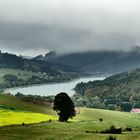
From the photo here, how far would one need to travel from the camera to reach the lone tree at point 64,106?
440 feet

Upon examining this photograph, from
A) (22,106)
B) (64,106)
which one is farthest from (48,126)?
(22,106)

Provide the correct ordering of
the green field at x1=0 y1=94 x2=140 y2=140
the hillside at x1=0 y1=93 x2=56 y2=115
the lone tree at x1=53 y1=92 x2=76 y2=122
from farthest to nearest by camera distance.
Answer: the hillside at x1=0 y1=93 x2=56 y2=115, the lone tree at x1=53 y1=92 x2=76 y2=122, the green field at x1=0 y1=94 x2=140 y2=140

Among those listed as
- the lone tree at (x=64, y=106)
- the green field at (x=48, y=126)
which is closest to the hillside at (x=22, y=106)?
the green field at (x=48, y=126)

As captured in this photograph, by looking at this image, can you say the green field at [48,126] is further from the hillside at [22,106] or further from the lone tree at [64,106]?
the lone tree at [64,106]

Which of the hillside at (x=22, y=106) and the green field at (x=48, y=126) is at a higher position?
the hillside at (x=22, y=106)

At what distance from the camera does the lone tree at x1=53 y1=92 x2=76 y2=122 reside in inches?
5281

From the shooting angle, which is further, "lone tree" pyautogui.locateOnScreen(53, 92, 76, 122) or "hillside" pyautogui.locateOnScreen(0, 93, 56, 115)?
"hillside" pyautogui.locateOnScreen(0, 93, 56, 115)

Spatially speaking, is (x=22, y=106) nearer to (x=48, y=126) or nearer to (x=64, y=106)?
(x=64, y=106)

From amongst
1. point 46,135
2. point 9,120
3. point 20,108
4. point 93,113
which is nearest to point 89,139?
point 46,135

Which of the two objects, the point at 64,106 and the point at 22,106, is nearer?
the point at 64,106

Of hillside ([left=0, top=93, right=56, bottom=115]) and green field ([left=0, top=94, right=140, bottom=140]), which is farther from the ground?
hillside ([left=0, top=93, right=56, bottom=115])

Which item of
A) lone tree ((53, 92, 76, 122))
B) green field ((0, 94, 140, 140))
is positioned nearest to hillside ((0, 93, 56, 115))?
green field ((0, 94, 140, 140))

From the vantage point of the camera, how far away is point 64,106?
136 metres

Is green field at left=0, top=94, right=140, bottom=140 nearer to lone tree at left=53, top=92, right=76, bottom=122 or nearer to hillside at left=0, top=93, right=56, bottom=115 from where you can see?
hillside at left=0, top=93, right=56, bottom=115
